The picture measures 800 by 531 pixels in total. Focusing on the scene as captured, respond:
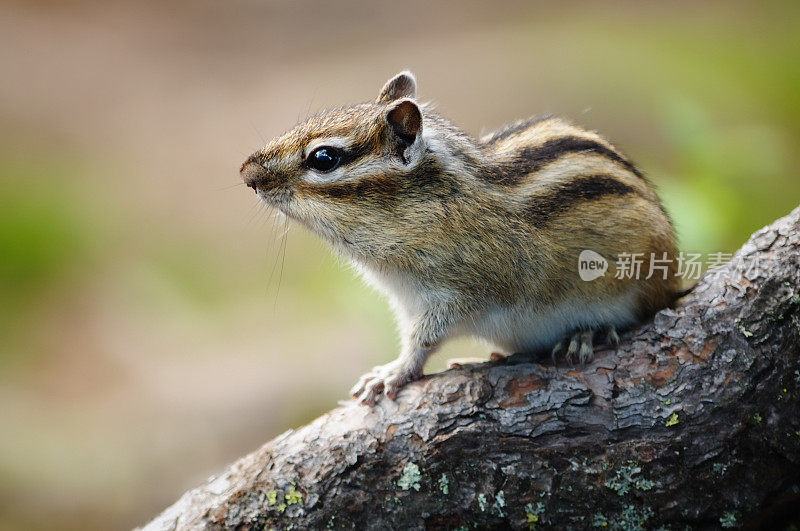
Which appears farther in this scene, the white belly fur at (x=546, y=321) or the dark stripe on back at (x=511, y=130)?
the dark stripe on back at (x=511, y=130)

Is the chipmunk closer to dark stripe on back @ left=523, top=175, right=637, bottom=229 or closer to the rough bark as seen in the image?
dark stripe on back @ left=523, top=175, right=637, bottom=229

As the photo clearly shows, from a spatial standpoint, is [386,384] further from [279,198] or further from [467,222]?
[279,198]

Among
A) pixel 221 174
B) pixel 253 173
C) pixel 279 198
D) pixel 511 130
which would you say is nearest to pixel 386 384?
pixel 279 198

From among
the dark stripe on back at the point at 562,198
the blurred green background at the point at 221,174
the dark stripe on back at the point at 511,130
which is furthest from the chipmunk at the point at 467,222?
the blurred green background at the point at 221,174

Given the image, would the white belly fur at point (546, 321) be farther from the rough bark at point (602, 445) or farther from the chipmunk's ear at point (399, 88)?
the chipmunk's ear at point (399, 88)

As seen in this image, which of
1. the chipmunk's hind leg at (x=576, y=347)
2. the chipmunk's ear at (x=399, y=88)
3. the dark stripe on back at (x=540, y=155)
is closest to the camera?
the chipmunk's hind leg at (x=576, y=347)

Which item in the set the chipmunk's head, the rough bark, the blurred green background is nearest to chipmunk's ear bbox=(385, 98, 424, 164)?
the chipmunk's head

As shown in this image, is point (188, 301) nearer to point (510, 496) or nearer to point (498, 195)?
point (498, 195)
